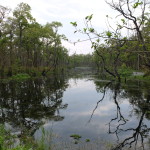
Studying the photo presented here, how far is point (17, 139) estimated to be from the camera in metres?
7.09

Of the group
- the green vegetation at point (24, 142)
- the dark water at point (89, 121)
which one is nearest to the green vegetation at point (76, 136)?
the dark water at point (89, 121)

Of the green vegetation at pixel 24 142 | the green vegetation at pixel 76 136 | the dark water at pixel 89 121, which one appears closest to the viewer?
the green vegetation at pixel 24 142

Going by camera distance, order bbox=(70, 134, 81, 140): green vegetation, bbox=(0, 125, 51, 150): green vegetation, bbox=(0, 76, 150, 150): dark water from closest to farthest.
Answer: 1. bbox=(0, 125, 51, 150): green vegetation
2. bbox=(0, 76, 150, 150): dark water
3. bbox=(70, 134, 81, 140): green vegetation

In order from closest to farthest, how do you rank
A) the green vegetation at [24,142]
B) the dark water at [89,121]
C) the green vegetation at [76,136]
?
the green vegetation at [24,142]
the dark water at [89,121]
the green vegetation at [76,136]

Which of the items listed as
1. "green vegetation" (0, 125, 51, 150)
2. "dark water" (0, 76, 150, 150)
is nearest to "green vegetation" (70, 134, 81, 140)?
"dark water" (0, 76, 150, 150)

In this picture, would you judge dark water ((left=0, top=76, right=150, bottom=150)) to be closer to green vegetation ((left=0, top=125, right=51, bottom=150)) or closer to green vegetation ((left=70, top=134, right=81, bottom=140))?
green vegetation ((left=70, top=134, right=81, bottom=140))

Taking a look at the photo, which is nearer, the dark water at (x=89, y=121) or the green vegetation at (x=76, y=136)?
the dark water at (x=89, y=121)

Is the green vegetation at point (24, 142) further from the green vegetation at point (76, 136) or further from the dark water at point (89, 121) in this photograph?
the green vegetation at point (76, 136)

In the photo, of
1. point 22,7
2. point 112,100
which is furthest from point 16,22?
point 112,100

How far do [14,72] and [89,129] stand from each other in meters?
31.4

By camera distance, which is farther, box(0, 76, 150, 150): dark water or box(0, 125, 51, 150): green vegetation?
box(0, 76, 150, 150): dark water

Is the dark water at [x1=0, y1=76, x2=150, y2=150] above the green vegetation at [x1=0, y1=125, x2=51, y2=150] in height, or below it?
below

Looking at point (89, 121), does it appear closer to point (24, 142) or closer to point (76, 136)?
point (76, 136)

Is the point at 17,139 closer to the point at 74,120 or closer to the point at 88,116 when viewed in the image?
the point at 74,120
